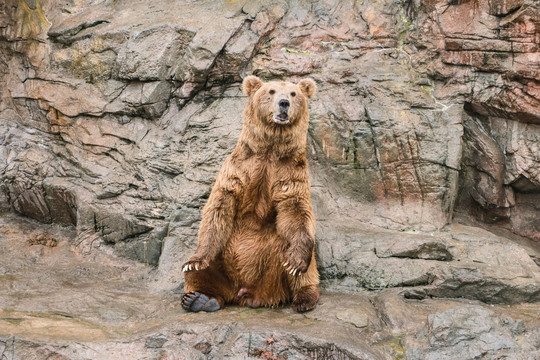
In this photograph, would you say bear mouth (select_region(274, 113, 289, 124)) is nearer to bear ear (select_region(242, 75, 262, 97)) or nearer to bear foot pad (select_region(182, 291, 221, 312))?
bear ear (select_region(242, 75, 262, 97))

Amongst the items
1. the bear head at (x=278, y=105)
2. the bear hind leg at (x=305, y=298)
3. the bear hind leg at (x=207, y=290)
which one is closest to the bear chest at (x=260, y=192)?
the bear head at (x=278, y=105)

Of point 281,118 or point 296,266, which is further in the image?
point 281,118

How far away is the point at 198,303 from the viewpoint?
6090mm

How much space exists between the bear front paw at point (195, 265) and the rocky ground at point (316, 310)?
1.52 ft

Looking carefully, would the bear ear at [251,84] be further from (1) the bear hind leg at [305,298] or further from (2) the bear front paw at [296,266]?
(1) the bear hind leg at [305,298]

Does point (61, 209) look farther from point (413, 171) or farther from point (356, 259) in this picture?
point (413, 171)

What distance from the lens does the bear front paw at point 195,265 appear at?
6164 millimetres

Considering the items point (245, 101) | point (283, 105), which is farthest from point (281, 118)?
point (245, 101)

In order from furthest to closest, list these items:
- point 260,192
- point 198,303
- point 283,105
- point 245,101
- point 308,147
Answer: point 245,101
point 308,147
point 260,192
point 283,105
point 198,303

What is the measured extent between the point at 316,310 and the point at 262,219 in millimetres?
1087

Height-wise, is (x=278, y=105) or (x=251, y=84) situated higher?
(x=251, y=84)

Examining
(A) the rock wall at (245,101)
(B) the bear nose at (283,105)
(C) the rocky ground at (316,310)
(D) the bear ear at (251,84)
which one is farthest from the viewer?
(A) the rock wall at (245,101)

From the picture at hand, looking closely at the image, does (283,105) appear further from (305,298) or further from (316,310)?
(316,310)

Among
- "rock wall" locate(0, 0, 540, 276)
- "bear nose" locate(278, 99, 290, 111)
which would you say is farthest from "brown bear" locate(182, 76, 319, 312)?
"rock wall" locate(0, 0, 540, 276)
